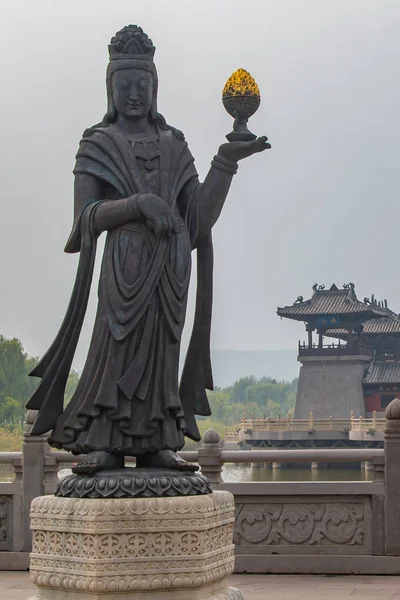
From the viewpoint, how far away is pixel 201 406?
20.1ft

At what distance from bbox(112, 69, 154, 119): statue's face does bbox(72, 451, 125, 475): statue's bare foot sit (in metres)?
1.70

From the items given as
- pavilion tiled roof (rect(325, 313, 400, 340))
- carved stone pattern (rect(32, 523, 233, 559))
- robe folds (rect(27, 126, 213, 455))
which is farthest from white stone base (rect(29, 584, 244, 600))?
pavilion tiled roof (rect(325, 313, 400, 340))

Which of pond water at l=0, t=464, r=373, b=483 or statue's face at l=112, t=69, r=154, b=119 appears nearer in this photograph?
statue's face at l=112, t=69, r=154, b=119

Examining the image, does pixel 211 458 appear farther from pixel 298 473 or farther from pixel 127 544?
pixel 298 473

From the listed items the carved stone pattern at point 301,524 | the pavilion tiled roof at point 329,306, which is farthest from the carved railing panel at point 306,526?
the pavilion tiled roof at point 329,306

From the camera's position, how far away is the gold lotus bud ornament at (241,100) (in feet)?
18.9

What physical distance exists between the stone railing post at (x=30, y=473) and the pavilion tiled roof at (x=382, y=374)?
44.8 m

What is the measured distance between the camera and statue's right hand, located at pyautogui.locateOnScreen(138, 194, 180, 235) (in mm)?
5516

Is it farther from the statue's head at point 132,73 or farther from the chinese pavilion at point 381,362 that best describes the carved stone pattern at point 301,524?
the chinese pavilion at point 381,362

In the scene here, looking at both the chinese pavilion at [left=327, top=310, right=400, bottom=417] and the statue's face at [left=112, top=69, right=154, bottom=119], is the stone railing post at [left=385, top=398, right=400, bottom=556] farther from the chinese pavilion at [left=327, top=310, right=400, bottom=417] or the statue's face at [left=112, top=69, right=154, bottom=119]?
the chinese pavilion at [left=327, top=310, right=400, bottom=417]

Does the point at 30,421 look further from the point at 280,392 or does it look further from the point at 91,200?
the point at 280,392

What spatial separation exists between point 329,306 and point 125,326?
4980 cm

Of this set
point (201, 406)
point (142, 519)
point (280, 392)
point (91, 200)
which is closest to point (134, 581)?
point (142, 519)

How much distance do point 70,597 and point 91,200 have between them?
1912 millimetres
